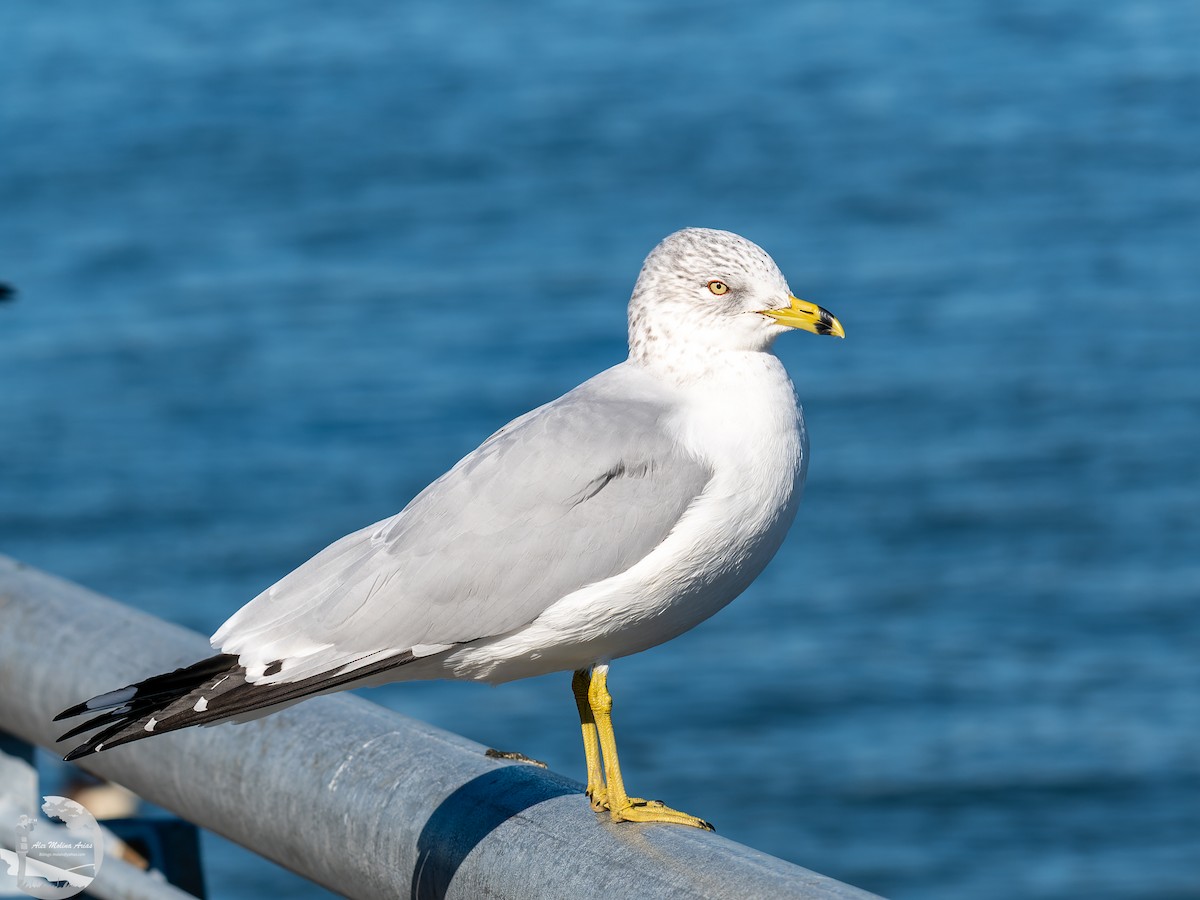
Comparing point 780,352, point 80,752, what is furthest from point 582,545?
point 780,352

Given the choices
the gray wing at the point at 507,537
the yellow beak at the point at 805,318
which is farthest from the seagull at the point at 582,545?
the yellow beak at the point at 805,318

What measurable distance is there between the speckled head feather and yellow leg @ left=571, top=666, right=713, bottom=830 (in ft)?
1.90

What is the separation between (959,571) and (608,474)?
10.8m

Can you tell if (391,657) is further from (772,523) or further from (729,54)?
(729,54)

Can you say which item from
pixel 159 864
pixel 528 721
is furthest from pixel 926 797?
pixel 159 864

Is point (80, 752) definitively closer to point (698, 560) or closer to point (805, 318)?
point (698, 560)

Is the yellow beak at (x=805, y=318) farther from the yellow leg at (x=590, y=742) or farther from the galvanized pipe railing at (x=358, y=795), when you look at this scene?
the galvanized pipe railing at (x=358, y=795)

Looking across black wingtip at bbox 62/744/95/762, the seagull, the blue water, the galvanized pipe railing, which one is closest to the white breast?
the seagull

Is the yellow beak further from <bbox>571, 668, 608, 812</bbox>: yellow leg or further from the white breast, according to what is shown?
<bbox>571, 668, 608, 812</bbox>: yellow leg

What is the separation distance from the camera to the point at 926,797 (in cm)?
1096

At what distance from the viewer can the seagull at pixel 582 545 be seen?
123 inches

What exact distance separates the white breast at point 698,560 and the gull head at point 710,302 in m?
0.15

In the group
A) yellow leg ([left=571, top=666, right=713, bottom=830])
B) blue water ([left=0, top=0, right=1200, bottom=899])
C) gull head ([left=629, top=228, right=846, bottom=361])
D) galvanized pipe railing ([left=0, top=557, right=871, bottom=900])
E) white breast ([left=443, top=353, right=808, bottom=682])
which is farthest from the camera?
blue water ([left=0, top=0, right=1200, bottom=899])

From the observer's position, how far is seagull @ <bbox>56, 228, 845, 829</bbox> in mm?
3113
